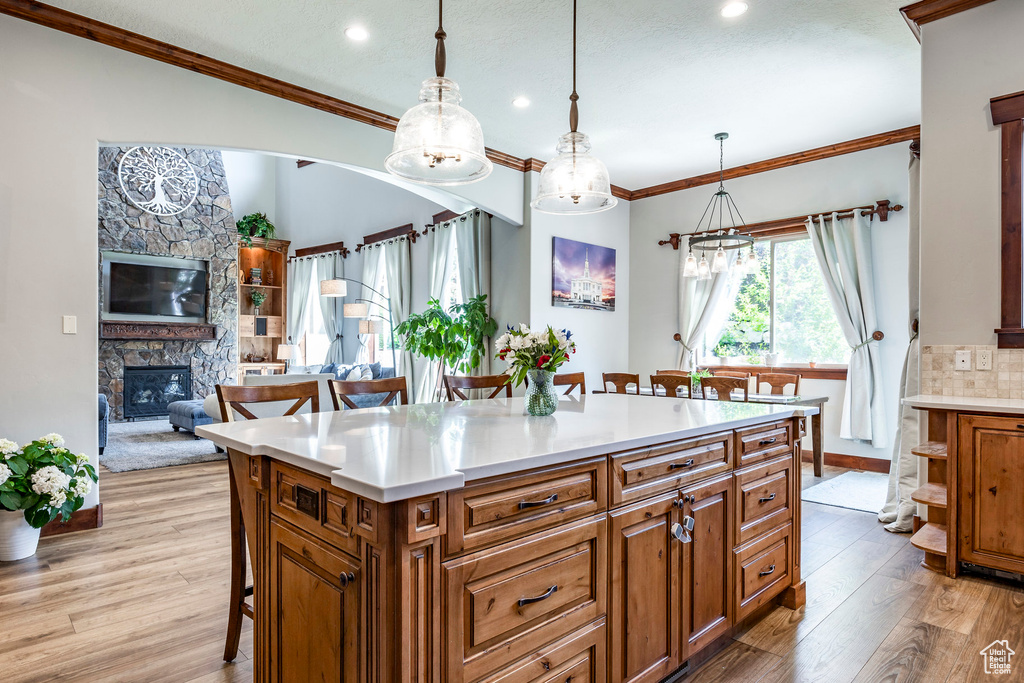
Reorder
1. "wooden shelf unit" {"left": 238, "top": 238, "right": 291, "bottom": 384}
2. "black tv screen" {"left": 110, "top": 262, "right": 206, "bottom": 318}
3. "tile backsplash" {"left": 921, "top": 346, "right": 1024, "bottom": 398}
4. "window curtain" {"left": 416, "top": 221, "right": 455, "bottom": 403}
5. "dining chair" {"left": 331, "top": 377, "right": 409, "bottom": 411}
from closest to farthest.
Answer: "dining chair" {"left": 331, "top": 377, "right": 409, "bottom": 411} → "tile backsplash" {"left": 921, "top": 346, "right": 1024, "bottom": 398} → "window curtain" {"left": 416, "top": 221, "right": 455, "bottom": 403} → "black tv screen" {"left": 110, "top": 262, "right": 206, "bottom": 318} → "wooden shelf unit" {"left": 238, "top": 238, "right": 291, "bottom": 384}

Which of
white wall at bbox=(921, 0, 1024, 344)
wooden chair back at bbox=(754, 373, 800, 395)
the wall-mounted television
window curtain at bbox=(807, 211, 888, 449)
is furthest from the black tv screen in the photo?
white wall at bbox=(921, 0, 1024, 344)

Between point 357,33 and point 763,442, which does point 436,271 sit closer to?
point 357,33

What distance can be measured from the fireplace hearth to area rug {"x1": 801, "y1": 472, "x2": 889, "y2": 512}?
27.0ft

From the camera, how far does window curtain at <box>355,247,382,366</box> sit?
808 cm

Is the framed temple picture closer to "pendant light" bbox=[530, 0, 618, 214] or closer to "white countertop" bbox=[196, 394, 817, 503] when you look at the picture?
"white countertop" bbox=[196, 394, 817, 503]

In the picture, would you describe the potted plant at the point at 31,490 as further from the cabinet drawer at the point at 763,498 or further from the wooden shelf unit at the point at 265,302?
the wooden shelf unit at the point at 265,302

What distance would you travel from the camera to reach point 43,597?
247 centimetres

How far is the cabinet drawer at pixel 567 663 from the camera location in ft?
4.47

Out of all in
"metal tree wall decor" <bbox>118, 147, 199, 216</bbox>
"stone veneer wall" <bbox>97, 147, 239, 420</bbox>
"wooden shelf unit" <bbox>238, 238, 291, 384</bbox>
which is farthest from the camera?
"wooden shelf unit" <bbox>238, 238, 291, 384</bbox>

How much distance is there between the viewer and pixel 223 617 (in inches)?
91.5

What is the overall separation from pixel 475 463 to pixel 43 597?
246cm

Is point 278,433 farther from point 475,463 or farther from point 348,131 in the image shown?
point 348,131

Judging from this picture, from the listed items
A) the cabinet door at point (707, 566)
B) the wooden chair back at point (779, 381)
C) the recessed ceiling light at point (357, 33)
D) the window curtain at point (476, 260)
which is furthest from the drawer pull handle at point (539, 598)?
the window curtain at point (476, 260)

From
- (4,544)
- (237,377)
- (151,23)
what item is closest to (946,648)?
(4,544)
